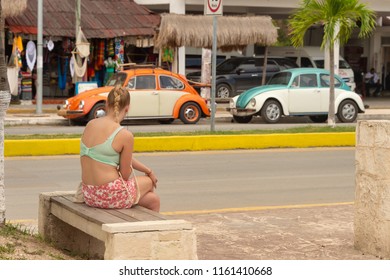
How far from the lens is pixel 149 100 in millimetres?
24141

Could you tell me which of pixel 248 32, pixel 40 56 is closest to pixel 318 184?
pixel 40 56

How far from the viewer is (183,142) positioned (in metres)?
17.0

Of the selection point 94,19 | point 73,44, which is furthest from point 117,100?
point 94,19

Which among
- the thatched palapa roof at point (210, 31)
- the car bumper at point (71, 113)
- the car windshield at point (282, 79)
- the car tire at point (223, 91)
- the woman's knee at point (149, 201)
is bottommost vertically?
the car bumper at point (71, 113)

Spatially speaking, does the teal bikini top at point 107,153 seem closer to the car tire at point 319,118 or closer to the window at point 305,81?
the window at point 305,81

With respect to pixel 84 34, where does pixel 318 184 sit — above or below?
below

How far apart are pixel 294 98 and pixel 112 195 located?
59.0ft

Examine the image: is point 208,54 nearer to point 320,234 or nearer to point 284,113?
point 284,113

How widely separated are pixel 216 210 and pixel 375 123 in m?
3.19

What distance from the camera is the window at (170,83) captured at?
24266 millimetres

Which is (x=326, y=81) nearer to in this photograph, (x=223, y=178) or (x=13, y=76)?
(x=13, y=76)

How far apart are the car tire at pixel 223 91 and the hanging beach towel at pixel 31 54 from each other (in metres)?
6.60

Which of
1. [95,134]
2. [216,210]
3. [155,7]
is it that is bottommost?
[216,210]

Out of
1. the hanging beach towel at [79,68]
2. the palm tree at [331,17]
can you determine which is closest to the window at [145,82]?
the palm tree at [331,17]
